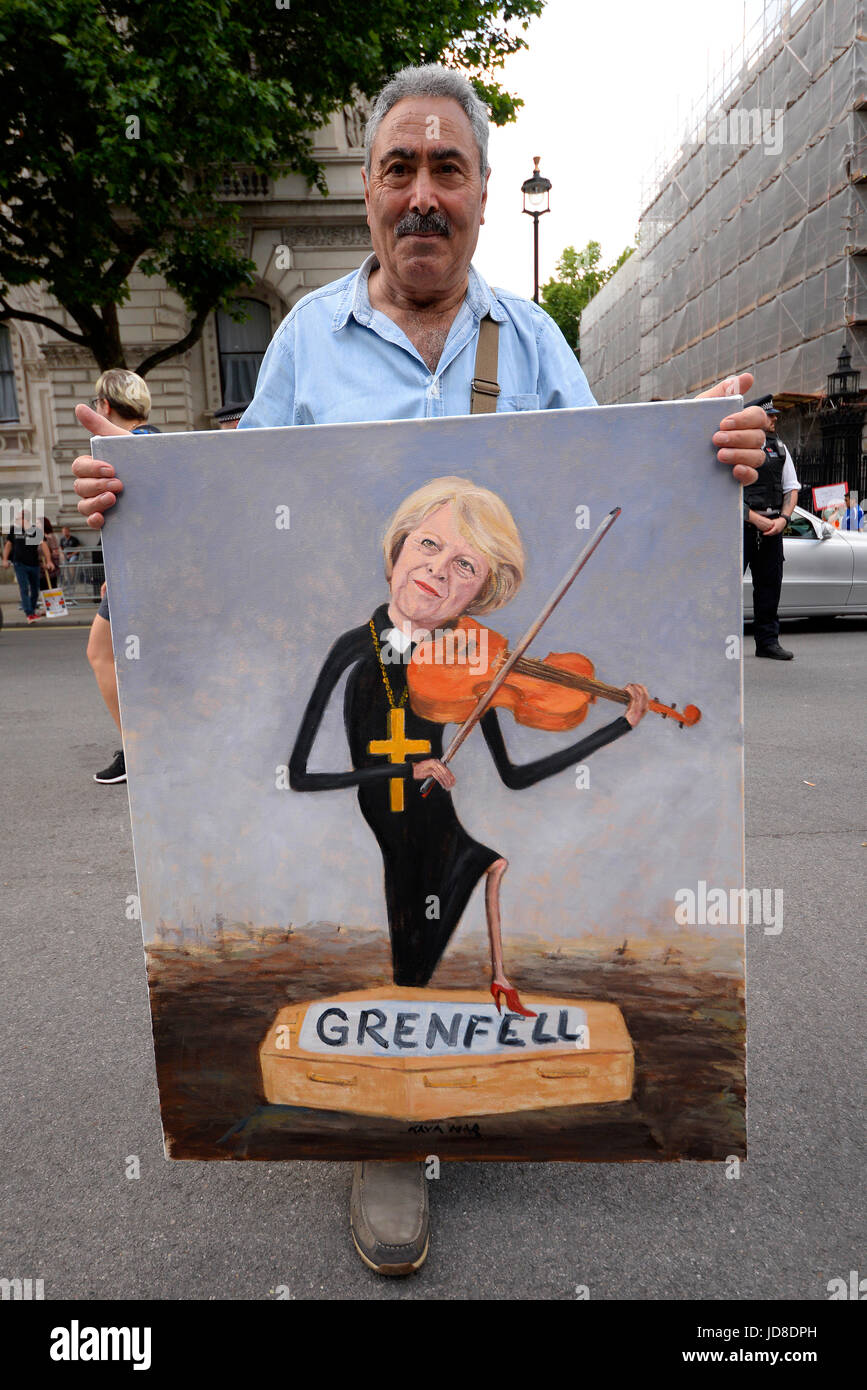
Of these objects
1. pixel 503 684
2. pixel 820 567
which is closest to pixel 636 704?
pixel 503 684

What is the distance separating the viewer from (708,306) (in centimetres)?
2716

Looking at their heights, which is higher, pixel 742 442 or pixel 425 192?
pixel 425 192

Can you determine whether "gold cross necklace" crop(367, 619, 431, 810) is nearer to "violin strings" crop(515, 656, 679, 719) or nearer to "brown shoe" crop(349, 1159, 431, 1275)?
"violin strings" crop(515, 656, 679, 719)

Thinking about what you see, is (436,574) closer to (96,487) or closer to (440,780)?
(440,780)

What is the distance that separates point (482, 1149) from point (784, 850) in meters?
2.46

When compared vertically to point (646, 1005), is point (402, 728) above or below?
above

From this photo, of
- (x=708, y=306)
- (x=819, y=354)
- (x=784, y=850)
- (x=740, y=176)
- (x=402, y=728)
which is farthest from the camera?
(x=708, y=306)

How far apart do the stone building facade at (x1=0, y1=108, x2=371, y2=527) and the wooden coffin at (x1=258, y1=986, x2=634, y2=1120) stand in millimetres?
18397

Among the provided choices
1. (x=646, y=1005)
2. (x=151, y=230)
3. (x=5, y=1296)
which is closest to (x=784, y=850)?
(x=646, y=1005)

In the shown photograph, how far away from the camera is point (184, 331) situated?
64.0 feet

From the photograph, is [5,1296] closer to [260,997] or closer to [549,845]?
[260,997]

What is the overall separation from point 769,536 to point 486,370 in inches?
257

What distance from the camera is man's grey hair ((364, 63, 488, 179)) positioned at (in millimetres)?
1934

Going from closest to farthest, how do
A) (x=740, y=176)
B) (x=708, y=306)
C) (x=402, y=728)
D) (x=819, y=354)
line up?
(x=402, y=728) < (x=819, y=354) < (x=740, y=176) < (x=708, y=306)
